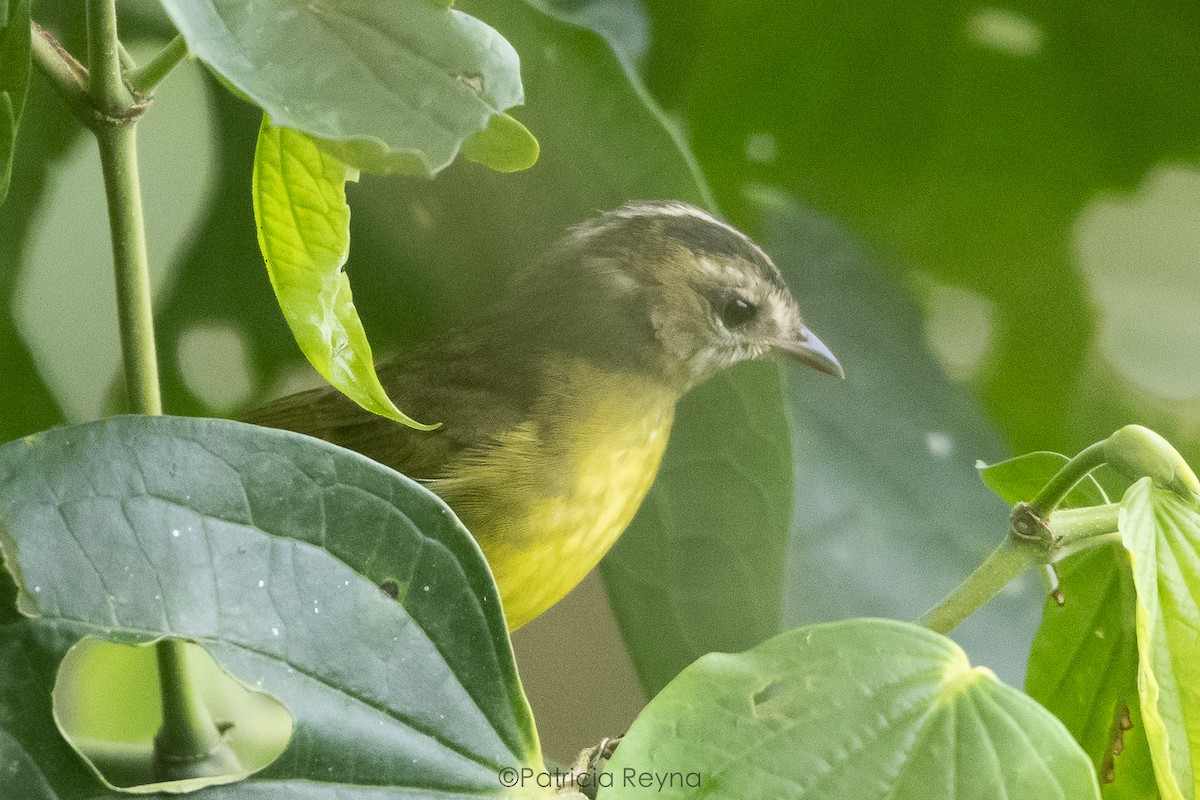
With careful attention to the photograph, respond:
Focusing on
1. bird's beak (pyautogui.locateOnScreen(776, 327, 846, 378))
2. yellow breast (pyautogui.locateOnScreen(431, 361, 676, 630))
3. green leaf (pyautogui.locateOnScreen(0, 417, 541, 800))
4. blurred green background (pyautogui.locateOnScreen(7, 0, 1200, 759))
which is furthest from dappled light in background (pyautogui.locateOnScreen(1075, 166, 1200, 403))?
green leaf (pyautogui.locateOnScreen(0, 417, 541, 800))

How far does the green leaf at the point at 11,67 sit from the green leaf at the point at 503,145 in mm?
128

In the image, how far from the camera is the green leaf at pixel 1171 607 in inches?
13.6

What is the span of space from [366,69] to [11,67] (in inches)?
4.6

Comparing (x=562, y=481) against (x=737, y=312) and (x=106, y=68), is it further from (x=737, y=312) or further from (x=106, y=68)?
(x=106, y=68)

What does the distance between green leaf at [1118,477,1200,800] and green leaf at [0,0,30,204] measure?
1.15 ft

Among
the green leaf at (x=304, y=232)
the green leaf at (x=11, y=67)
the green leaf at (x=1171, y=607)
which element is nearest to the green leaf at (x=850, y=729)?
the green leaf at (x=1171, y=607)

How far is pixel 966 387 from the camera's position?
2.06 feet

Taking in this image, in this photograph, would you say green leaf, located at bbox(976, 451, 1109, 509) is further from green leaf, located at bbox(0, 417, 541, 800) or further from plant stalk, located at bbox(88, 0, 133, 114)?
plant stalk, located at bbox(88, 0, 133, 114)

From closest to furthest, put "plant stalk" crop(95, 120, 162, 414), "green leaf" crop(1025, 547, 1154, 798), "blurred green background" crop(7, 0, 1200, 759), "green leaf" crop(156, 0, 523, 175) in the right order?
1. "green leaf" crop(156, 0, 523, 175)
2. "plant stalk" crop(95, 120, 162, 414)
3. "green leaf" crop(1025, 547, 1154, 798)
4. "blurred green background" crop(7, 0, 1200, 759)

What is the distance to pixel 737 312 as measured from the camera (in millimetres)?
629

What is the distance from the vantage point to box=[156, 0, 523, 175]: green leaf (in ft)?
0.78

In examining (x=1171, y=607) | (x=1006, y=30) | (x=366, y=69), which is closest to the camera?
(x=366, y=69)

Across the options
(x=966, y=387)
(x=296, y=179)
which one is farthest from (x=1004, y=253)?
(x=296, y=179)

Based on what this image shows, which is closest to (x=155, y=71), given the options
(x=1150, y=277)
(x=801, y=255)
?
(x=801, y=255)
